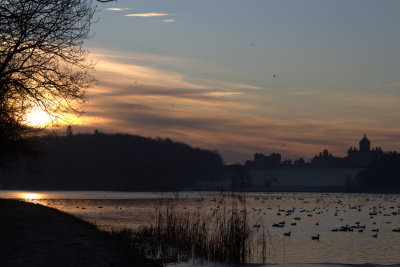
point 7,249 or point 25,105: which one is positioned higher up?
point 25,105

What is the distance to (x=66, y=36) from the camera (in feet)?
71.8

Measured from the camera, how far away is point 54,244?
1798 centimetres

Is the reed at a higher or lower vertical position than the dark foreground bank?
lower

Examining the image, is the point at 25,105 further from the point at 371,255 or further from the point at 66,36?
the point at 371,255

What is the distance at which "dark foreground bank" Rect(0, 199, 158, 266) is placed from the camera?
16.5 metres

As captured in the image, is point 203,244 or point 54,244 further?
point 203,244

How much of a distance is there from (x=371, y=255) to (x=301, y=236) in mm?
9415

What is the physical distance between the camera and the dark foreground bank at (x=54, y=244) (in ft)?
54.3

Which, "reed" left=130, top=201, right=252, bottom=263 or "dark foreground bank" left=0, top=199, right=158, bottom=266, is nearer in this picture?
"dark foreground bank" left=0, top=199, right=158, bottom=266

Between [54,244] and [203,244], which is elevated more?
[54,244]

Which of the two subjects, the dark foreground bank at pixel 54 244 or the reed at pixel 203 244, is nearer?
the dark foreground bank at pixel 54 244

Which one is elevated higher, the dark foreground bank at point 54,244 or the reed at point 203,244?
the dark foreground bank at point 54,244

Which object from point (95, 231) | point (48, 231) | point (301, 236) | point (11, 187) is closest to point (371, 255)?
point (301, 236)

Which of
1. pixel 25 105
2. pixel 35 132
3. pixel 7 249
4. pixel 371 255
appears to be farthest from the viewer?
pixel 371 255
